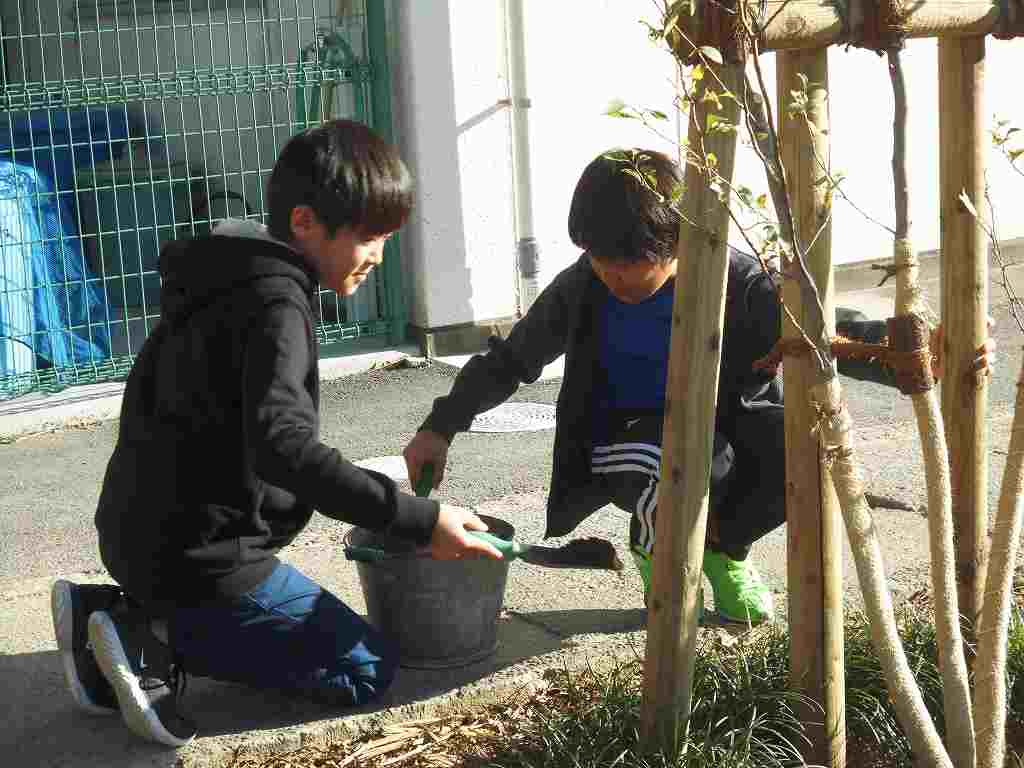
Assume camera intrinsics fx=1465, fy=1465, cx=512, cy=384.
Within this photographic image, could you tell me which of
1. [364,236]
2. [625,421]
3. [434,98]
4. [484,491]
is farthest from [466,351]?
[364,236]

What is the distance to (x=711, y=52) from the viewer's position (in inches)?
91.4

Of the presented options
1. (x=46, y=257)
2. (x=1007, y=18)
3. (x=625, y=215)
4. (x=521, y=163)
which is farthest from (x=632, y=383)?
(x=46, y=257)

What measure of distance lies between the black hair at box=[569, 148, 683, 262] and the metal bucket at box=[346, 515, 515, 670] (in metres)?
0.69

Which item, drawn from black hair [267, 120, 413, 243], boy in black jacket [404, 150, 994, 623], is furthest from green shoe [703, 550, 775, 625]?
black hair [267, 120, 413, 243]

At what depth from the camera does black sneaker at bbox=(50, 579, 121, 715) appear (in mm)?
3115

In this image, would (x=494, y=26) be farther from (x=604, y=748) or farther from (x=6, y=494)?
(x=604, y=748)

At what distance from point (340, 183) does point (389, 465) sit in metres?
2.60

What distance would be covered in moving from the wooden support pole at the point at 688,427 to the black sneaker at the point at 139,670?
100cm

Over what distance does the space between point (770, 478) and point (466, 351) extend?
3880 millimetres

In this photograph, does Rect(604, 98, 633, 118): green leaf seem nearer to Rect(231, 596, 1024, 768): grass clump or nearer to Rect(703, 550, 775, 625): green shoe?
Rect(231, 596, 1024, 768): grass clump

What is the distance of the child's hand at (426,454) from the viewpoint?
353cm

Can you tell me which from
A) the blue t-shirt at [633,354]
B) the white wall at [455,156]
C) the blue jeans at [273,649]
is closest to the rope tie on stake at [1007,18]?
the blue t-shirt at [633,354]

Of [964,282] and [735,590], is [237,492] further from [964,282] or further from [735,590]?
[964,282]

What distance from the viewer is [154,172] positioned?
7109 millimetres
